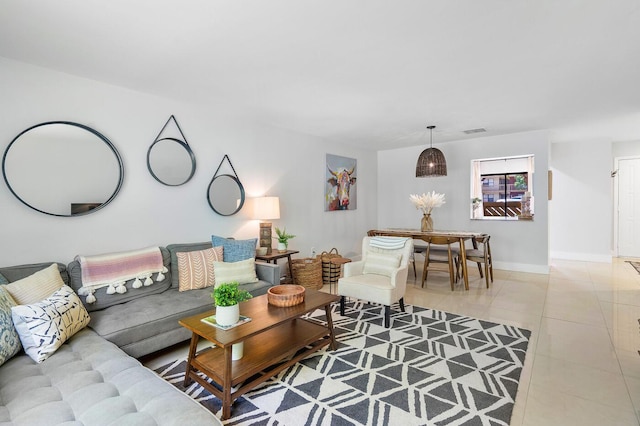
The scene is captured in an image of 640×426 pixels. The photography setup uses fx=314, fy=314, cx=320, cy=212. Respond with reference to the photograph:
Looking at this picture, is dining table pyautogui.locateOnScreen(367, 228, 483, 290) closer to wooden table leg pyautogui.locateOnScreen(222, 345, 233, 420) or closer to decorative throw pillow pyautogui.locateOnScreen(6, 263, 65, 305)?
wooden table leg pyautogui.locateOnScreen(222, 345, 233, 420)

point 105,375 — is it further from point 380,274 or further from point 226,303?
point 380,274

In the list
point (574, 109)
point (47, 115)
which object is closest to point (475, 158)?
point (574, 109)

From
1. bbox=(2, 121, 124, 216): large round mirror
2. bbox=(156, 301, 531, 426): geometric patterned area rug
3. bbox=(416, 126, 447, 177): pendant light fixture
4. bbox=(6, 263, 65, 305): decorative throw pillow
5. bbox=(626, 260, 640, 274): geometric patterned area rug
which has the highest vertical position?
bbox=(416, 126, 447, 177): pendant light fixture

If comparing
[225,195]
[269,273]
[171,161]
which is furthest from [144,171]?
[269,273]

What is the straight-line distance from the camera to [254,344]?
90.7 inches

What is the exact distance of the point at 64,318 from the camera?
6.26 feet

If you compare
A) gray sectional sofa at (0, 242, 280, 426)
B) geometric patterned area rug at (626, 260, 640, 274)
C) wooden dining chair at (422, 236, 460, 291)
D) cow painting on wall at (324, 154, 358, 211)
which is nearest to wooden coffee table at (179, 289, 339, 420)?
gray sectional sofa at (0, 242, 280, 426)

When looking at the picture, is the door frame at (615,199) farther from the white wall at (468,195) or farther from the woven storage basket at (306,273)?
the woven storage basket at (306,273)

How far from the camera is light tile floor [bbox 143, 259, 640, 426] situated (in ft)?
6.10

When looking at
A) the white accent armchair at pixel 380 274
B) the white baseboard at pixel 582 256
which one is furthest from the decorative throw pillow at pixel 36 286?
the white baseboard at pixel 582 256

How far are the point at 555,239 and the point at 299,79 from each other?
6.49 metres

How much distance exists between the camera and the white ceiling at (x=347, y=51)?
183 centimetres

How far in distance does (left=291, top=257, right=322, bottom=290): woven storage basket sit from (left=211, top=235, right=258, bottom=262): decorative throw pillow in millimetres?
961

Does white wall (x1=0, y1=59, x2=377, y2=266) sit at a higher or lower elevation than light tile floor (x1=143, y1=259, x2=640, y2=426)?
higher
